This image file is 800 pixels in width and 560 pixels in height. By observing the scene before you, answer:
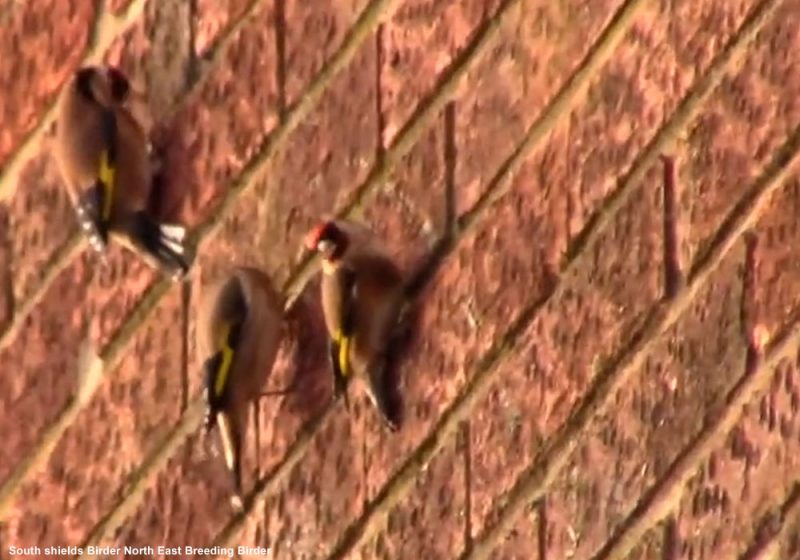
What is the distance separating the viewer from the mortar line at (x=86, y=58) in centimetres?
241

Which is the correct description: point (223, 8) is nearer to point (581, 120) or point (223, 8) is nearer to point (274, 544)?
point (581, 120)

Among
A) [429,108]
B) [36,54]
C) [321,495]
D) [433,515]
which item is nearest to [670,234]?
[429,108]

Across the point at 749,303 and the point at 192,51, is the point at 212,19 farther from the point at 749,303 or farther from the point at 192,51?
the point at 749,303

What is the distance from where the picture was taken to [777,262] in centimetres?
207

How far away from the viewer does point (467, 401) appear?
7.25ft

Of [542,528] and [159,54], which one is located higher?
[159,54]

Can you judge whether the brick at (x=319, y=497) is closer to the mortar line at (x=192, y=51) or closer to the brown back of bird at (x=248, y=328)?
the brown back of bird at (x=248, y=328)

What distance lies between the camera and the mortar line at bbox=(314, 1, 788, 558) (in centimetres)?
210

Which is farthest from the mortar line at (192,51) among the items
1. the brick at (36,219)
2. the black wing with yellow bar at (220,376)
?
the black wing with yellow bar at (220,376)

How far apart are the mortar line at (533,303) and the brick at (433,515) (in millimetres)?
17

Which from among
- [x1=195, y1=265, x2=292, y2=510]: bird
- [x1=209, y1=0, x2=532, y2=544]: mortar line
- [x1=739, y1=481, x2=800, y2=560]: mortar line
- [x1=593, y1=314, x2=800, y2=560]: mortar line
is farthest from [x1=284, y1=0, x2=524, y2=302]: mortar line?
[x1=739, y1=481, x2=800, y2=560]: mortar line

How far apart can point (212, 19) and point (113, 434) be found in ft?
1.93

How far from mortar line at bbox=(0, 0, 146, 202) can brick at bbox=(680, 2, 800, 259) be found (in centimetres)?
81

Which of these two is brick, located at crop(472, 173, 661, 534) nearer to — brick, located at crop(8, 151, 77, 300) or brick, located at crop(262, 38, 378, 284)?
brick, located at crop(262, 38, 378, 284)
